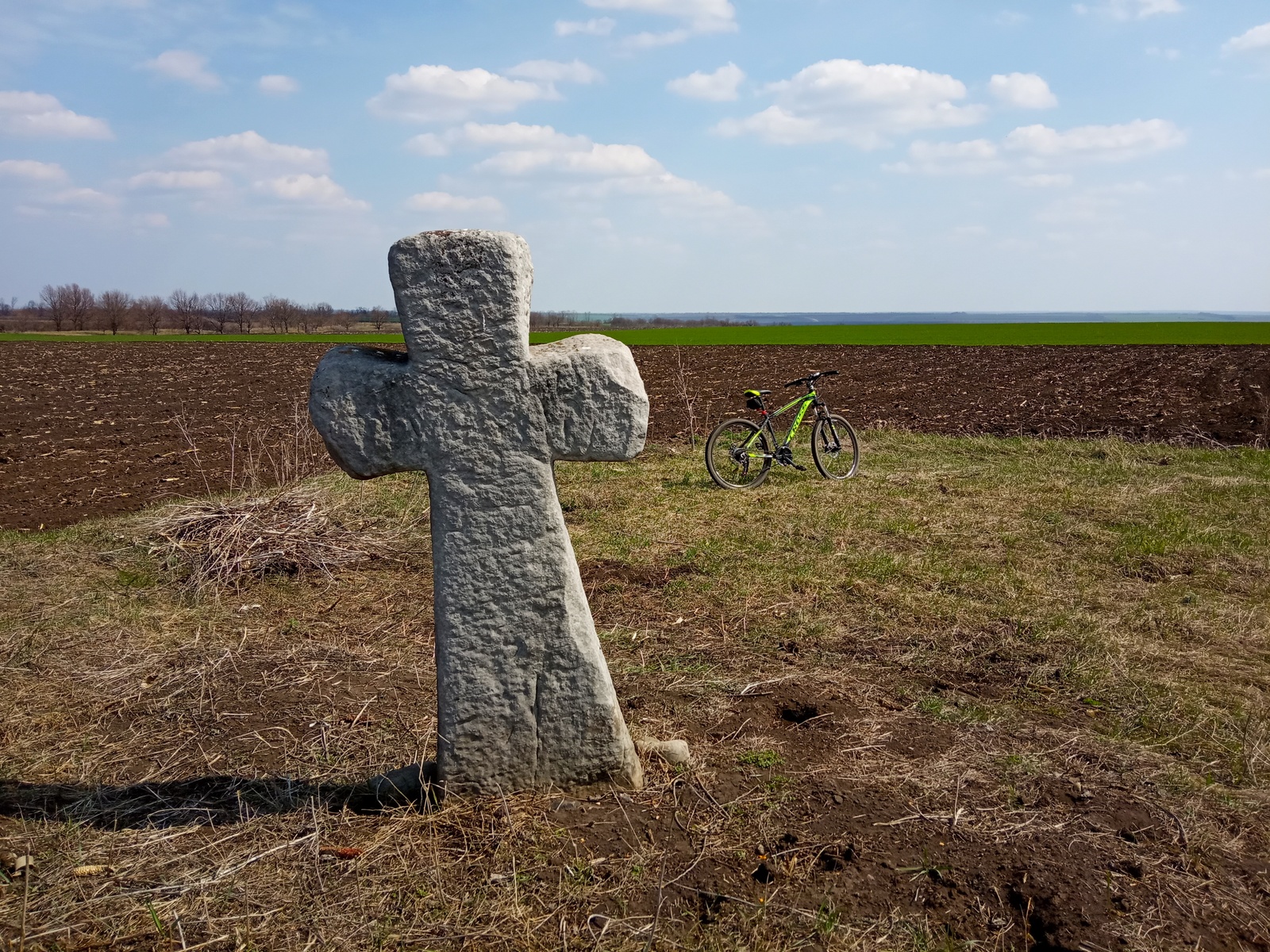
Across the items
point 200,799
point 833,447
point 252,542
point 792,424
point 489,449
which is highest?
point 489,449

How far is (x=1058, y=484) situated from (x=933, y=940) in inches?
325

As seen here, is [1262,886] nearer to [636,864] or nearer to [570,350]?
[636,864]

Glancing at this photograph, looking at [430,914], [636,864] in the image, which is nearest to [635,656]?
[636,864]

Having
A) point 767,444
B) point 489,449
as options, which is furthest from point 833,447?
point 489,449

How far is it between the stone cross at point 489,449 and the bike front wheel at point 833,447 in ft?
25.2

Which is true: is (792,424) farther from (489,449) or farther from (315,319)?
(315,319)

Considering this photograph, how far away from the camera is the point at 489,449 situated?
3301 millimetres

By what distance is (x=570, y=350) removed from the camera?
10.8 feet

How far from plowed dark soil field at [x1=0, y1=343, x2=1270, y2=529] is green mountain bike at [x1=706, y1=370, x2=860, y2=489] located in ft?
Answer: 8.69

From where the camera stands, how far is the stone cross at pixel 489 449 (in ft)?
10.5

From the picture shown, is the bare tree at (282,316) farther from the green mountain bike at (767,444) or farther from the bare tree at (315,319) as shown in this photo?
the green mountain bike at (767,444)

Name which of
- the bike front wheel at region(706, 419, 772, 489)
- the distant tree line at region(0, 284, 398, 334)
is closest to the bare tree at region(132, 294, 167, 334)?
the distant tree line at region(0, 284, 398, 334)

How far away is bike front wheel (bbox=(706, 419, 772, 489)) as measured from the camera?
10.3 meters

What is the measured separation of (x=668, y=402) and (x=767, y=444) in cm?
1077
